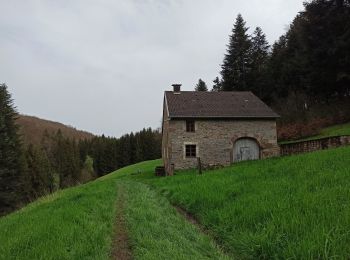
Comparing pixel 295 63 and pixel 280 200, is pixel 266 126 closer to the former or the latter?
pixel 295 63

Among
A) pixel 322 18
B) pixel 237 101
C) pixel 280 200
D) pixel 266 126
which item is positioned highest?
pixel 322 18

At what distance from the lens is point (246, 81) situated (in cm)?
5606

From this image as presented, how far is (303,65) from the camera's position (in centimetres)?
4509

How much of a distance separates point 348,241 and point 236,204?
3853 mm

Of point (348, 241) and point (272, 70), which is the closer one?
point (348, 241)

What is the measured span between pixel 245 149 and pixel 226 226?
25569 millimetres

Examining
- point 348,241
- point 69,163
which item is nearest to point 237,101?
point 348,241

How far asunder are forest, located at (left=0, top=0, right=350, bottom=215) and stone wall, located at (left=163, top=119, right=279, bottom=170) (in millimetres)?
7891

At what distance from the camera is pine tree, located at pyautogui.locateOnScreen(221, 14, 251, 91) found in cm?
5628

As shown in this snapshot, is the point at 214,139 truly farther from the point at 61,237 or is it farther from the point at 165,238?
the point at 61,237

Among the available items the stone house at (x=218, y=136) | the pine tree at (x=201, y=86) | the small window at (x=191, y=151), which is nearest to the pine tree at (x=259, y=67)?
the pine tree at (x=201, y=86)

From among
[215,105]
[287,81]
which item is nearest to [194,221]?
[215,105]

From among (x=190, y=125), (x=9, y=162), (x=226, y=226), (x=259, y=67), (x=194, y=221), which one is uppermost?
(x=259, y=67)

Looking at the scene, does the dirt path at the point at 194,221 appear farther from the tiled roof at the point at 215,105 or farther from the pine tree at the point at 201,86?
the pine tree at the point at 201,86
